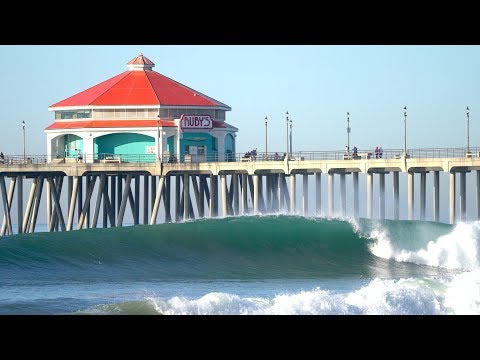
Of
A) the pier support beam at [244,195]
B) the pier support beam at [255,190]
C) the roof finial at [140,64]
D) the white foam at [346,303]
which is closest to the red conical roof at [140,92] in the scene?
the roof finial at [140,64]

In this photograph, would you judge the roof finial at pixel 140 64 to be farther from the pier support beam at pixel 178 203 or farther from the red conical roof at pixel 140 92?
the pier support beam at pixel 178 203

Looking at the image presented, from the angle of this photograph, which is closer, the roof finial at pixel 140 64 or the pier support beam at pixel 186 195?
the pier support beam at pixel 186 195

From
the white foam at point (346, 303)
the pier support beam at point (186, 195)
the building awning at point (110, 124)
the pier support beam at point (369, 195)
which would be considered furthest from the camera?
the building awning at point (110, 124)

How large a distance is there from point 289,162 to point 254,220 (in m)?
4.99

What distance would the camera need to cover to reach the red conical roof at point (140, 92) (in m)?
58.1

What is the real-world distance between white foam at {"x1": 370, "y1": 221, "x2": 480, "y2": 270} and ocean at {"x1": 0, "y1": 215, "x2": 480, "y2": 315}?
47 millimetres

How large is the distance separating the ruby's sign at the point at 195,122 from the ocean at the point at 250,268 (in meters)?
9.47

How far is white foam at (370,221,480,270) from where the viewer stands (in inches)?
1655

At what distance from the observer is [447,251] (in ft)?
140

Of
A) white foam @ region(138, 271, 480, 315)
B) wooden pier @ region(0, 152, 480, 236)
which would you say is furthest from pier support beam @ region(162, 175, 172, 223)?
white foam @ region(138, 271, 480, 315)

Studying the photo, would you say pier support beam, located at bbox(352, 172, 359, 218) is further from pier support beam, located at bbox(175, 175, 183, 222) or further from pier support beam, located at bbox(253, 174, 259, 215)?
pier support beam, located at bbox(175, 175, 183, 222)

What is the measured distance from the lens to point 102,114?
58281 millimetres

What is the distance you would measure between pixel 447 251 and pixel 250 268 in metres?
8.38

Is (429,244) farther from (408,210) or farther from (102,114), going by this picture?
(102,114)
